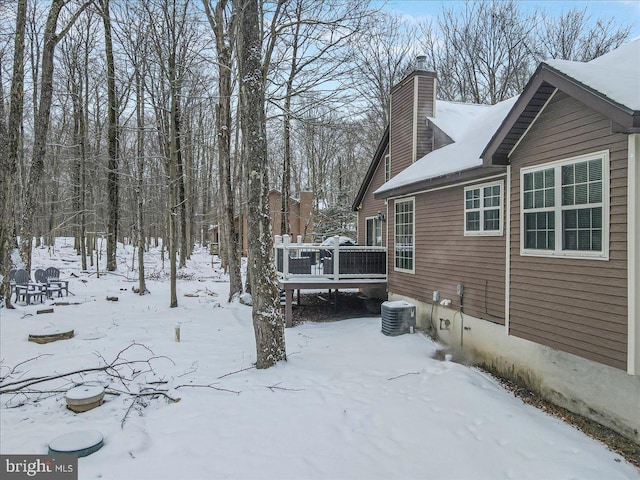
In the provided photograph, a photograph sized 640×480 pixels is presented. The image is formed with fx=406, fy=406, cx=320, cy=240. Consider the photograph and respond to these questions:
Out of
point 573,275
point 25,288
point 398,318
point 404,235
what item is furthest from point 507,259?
point 25,288

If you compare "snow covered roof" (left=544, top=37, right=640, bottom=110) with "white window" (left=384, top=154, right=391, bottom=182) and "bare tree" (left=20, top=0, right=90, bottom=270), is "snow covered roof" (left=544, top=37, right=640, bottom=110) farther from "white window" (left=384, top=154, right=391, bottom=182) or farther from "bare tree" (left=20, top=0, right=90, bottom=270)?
"bare tree" (left=20, top=0, right=90, bottom=270)

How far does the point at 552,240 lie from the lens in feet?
19.0

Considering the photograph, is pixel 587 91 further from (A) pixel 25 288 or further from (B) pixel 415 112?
(A) pixel 25 288

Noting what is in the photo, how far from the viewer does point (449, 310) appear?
8633mm

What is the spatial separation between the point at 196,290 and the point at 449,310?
9.99 metres

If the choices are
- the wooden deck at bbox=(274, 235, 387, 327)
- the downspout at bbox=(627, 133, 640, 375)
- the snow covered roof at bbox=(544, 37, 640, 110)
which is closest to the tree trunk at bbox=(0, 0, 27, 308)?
the wooden deck at bbox=(274, 235, 387, 327)

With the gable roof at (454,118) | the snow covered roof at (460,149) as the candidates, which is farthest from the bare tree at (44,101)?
the gable roof at (454,118)

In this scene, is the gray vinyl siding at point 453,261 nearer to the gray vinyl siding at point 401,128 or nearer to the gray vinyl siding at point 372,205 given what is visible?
the gray vinyl siding at point 401,128

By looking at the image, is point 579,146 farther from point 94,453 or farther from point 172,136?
point 172,136

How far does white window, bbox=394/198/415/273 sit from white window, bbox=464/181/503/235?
2.31m

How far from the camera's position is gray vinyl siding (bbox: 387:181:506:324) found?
23.8ft

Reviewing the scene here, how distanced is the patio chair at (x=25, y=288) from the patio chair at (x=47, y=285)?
14 cm

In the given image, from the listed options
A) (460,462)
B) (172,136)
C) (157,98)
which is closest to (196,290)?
(172,136)

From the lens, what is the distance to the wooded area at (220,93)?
9.92 metres
